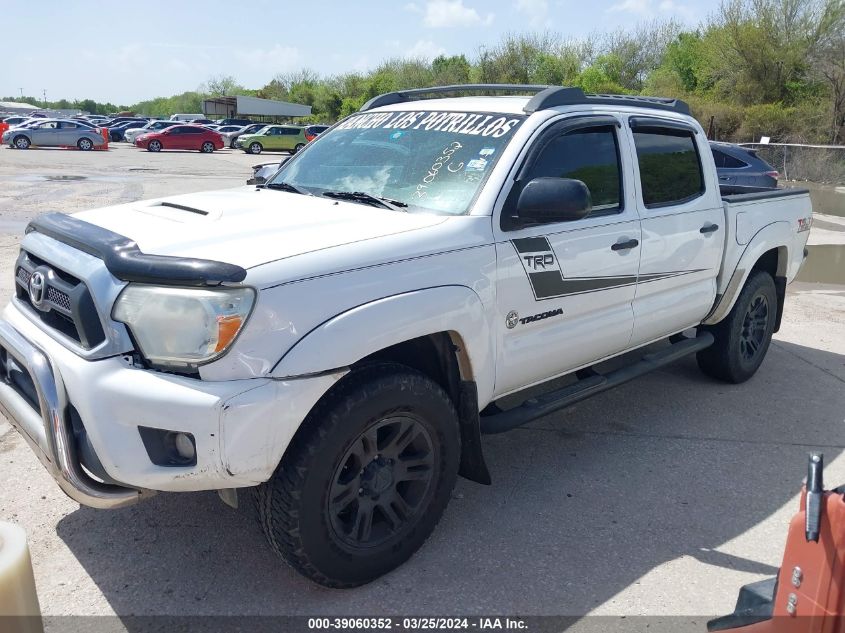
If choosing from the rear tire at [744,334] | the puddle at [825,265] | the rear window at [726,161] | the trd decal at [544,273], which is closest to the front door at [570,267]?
the trd decal at [544,273]

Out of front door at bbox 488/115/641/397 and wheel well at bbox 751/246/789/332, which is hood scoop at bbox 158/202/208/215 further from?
wheel well at bbox 751/246/789/332

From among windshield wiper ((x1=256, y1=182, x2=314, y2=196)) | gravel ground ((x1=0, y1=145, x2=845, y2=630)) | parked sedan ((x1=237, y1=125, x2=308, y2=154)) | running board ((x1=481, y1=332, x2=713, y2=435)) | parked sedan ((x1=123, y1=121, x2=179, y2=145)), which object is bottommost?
gravel ground ((x1=0, y1=145, x2=845, y2=630))

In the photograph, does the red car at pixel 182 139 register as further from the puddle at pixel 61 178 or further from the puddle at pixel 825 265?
the puddle at pixel 825 265

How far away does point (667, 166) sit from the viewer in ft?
15.0

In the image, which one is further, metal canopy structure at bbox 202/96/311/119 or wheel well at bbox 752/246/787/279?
metal canopy structure at bbox 202/96/311/119

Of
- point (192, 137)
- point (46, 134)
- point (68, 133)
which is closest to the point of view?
point (46, 134)

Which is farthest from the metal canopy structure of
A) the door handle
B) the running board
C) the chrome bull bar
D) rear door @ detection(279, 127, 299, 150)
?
the chrome bull bar

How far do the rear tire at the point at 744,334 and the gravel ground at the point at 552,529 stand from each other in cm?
28

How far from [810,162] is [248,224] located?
26832 mm

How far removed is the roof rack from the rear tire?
143cm

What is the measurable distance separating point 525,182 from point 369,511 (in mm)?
1661

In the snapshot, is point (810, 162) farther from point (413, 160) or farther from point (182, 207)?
point (182, 207)

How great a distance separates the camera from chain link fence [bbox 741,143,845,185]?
24906 millimetres

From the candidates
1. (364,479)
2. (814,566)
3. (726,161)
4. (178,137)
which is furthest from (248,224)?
(178,137)
